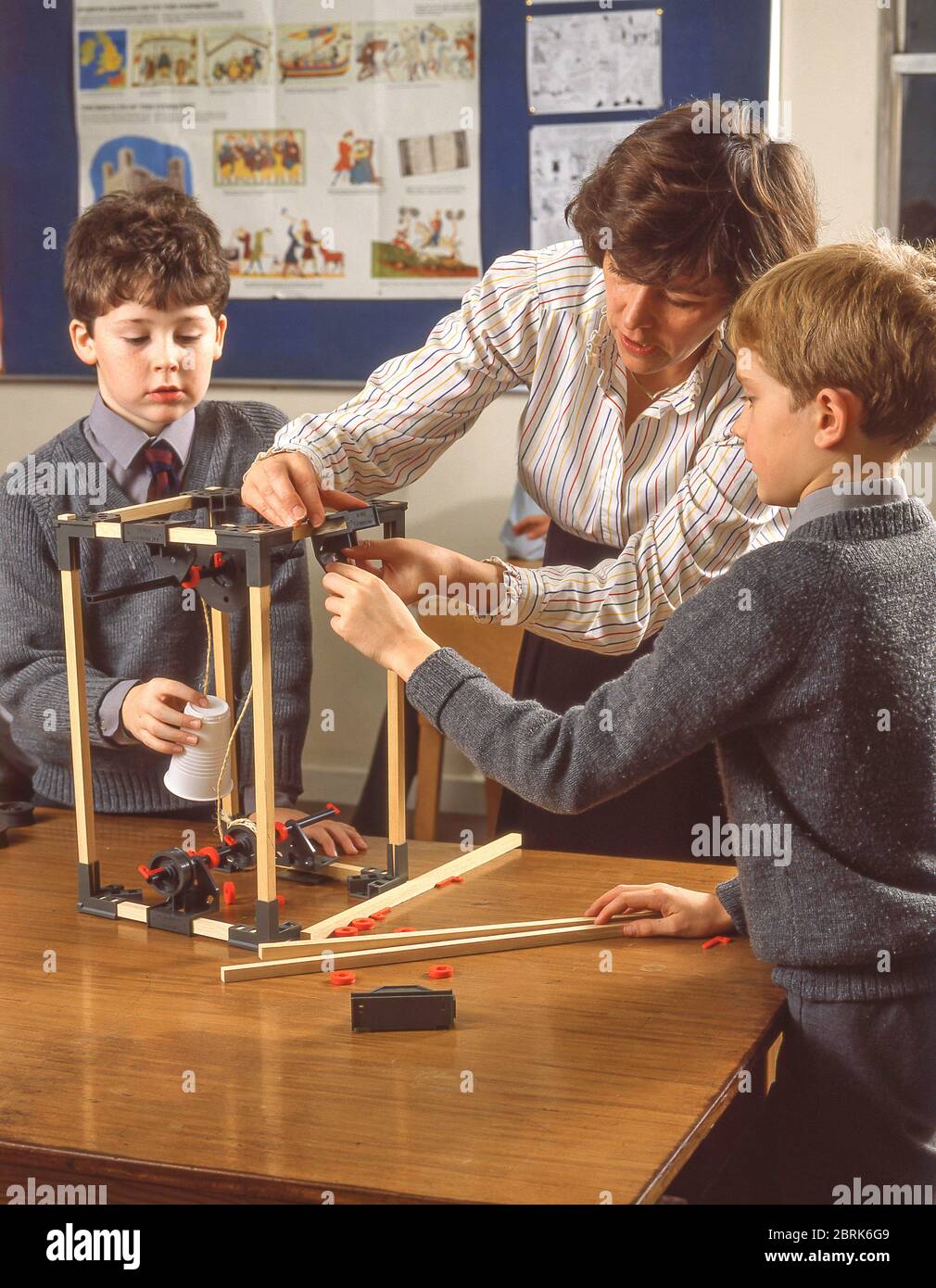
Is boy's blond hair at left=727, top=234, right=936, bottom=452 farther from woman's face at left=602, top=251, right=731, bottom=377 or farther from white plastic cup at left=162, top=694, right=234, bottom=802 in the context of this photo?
white plastic cup at left=162, top=694, right=234, bottom=802

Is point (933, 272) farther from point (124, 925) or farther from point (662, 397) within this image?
point (124, 925)

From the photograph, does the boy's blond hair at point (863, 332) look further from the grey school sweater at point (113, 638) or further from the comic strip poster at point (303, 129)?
the comic strip poster at point (303, 129)

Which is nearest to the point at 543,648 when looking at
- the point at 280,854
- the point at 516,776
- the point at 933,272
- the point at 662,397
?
the point at 662,397

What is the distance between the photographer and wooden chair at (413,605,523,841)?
336cm

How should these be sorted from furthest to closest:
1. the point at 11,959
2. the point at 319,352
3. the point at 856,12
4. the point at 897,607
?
the point at 319,352, the point at 856,12, the point at 11,959, the point at 897,607

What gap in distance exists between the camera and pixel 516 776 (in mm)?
1340

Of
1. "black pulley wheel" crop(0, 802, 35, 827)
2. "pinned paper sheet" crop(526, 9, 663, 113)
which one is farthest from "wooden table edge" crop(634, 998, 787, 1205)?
"pinned paper sheet" crop(526, 9, 663, 113)

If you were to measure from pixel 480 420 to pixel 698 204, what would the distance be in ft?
7.59

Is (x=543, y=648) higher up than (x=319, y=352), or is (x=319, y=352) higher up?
(x=319, y=352)

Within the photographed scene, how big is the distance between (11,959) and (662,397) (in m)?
1.02

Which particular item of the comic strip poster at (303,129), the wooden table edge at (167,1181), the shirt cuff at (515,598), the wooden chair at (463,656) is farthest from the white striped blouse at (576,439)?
the comic strip poster at (303,129)

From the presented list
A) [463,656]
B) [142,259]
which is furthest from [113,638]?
[463,656]

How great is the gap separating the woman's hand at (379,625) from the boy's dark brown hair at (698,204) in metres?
0.47

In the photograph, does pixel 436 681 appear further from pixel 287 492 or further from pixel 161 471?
pixel 161 471
